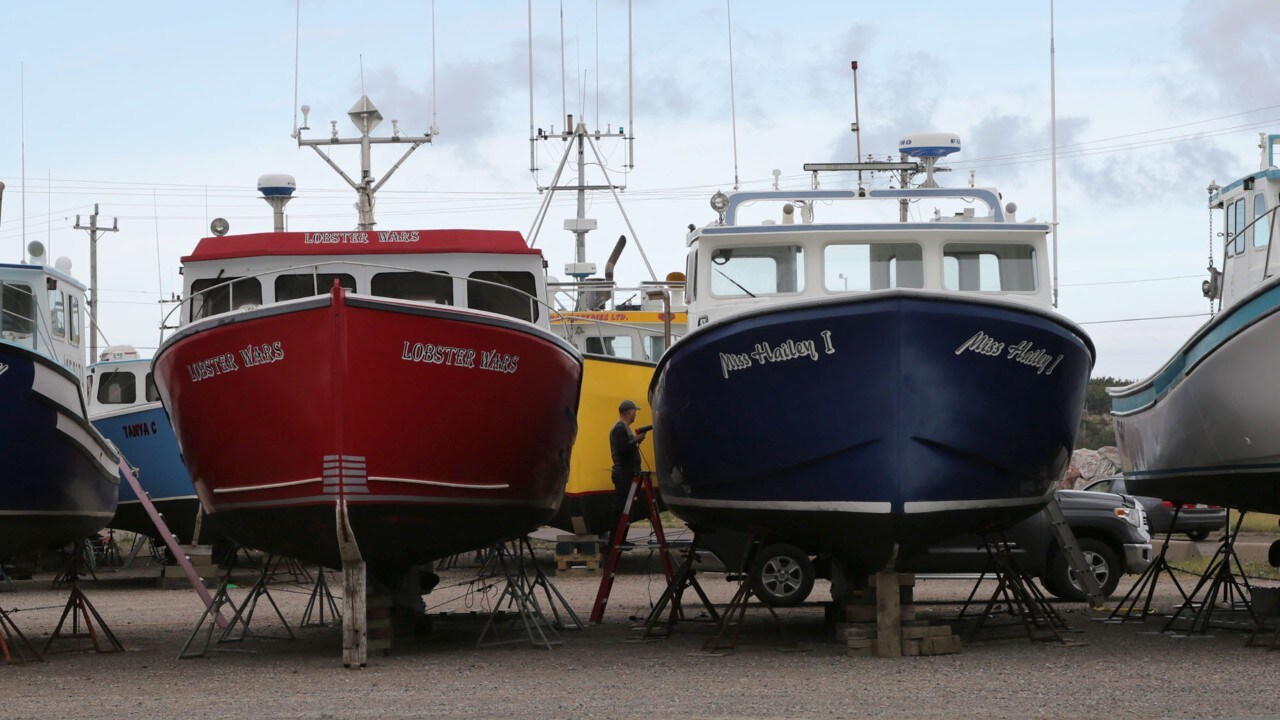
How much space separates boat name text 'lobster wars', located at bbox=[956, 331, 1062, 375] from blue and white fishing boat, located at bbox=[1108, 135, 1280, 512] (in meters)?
1.41

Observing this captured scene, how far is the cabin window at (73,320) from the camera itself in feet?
48.7

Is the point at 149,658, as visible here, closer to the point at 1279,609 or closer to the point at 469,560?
the point at 1279,609

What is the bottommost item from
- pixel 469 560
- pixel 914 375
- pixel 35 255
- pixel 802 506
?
pixel 469 560

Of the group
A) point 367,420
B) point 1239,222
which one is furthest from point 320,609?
point 1239,222

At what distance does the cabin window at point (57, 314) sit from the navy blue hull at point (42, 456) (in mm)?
2902

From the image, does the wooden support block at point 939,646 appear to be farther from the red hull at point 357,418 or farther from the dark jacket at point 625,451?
the dark jacket at point 625,451

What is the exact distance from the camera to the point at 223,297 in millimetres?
12398

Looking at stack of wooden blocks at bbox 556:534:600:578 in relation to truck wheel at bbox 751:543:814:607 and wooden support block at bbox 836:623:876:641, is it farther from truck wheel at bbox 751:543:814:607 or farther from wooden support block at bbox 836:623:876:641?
wooden support block at bbox 836:623:876:641

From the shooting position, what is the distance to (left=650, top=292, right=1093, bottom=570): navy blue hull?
938 centimetres

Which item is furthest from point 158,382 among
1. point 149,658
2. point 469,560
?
point 469,560

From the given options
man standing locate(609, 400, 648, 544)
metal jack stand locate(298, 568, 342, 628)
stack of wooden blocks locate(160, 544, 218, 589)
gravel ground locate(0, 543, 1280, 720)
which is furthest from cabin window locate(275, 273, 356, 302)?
stack of wooden blocks locate(160, 544, 218, 589)

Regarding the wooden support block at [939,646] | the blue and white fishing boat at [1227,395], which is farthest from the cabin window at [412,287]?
the blue and white fishing boat at [1227,395]

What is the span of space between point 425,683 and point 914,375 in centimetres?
355

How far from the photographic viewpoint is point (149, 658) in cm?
1093
